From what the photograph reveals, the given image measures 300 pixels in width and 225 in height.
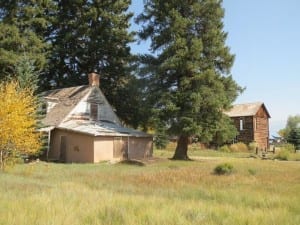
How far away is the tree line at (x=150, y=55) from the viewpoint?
38406 millimetres

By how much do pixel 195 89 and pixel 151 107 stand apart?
4233 mm

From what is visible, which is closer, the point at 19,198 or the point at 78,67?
the point at 19,198

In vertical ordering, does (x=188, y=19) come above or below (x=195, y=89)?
above

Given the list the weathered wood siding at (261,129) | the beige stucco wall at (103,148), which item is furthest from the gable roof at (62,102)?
the weathered wood siding at (261,129)

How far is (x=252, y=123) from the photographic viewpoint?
67.8 metres

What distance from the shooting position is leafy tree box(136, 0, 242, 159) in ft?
125

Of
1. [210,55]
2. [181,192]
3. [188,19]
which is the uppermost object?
[188,19]

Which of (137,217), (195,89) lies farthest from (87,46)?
(137,217)

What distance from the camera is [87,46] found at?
167ft

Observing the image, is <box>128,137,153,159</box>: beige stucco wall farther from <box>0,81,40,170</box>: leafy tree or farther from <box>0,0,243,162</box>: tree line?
<box>0,81,40,170</box>: leafy tree

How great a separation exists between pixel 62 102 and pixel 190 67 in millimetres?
14076

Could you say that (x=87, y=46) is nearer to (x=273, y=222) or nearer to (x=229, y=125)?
(x=229, y=125)

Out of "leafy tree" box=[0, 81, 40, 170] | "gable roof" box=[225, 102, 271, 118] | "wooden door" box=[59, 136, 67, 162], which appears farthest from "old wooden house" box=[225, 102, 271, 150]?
"leafy tree" box=[0, 81, 40, 170]

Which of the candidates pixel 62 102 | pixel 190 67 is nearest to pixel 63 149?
pixel 62 102
